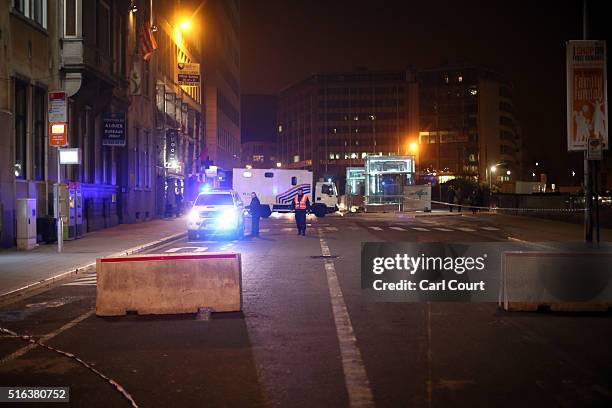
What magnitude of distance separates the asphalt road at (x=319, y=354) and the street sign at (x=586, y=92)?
33.0ft

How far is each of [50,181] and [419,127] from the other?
12718 centimetres

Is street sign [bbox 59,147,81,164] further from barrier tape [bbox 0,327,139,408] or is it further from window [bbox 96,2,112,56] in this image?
barrier tape [bbox 0,327,139,408]

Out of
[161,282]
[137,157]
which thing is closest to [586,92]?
[161,282]

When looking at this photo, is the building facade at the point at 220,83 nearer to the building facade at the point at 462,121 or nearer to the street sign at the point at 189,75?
the street sign at the point at 189,75

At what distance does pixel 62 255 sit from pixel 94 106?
40.0 ft

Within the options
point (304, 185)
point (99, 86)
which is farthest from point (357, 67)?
point (99, 86)

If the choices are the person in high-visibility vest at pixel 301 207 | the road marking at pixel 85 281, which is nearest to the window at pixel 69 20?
the person in high-visibility vest at pixel 301 207

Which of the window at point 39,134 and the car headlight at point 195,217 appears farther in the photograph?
the car headlight at point 195,217

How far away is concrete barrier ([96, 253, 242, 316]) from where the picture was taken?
376 inches

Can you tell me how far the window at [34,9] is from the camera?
2205 cm

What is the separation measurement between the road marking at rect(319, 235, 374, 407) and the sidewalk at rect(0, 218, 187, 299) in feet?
19.2

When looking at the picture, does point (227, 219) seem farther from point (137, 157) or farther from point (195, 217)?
point (137, 157)

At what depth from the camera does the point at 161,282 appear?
9.59 m

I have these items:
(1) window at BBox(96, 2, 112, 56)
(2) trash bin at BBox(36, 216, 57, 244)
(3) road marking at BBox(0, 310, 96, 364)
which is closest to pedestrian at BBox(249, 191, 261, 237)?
(2) trash bin at BBox(36, 216, 57, 244)
